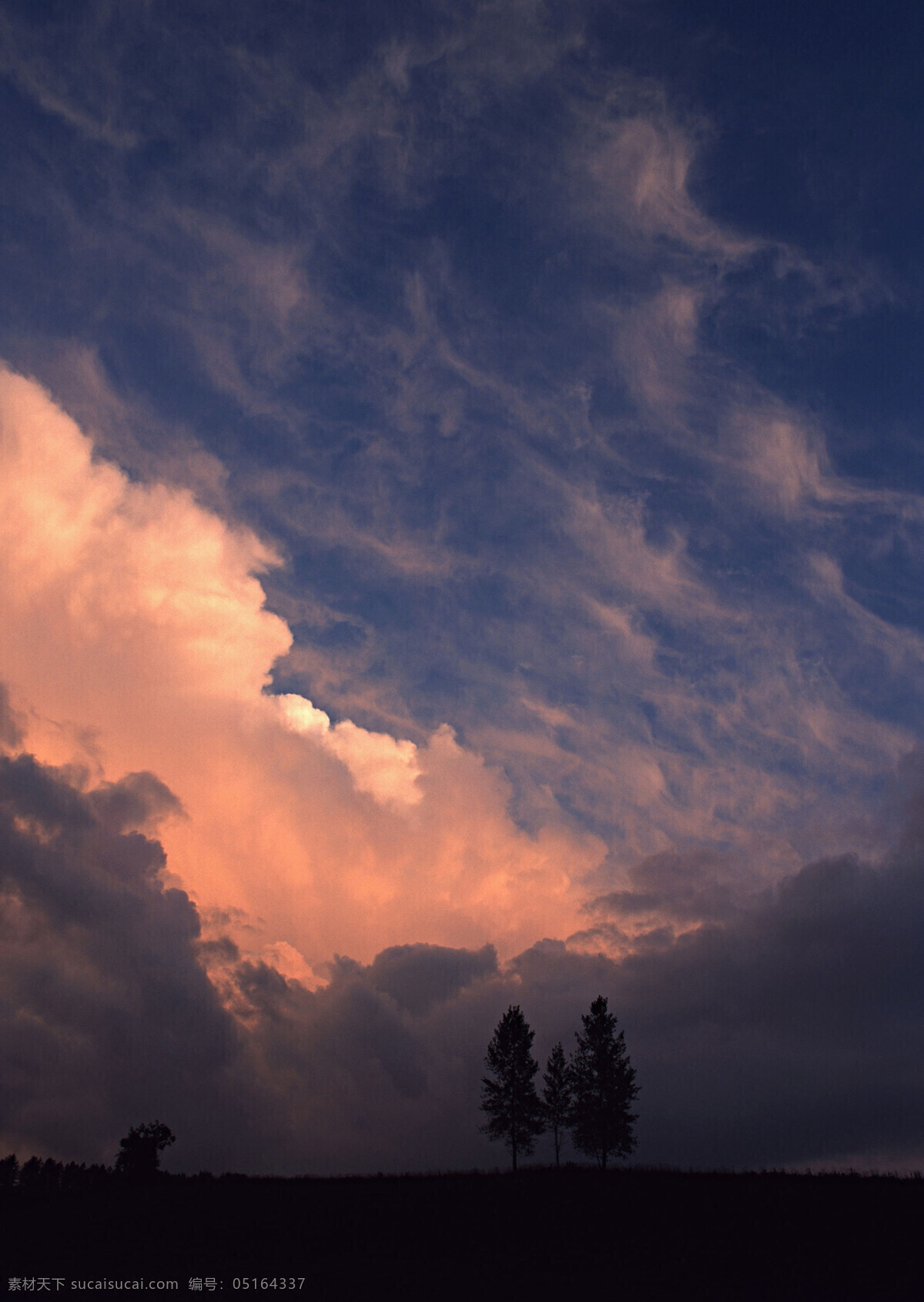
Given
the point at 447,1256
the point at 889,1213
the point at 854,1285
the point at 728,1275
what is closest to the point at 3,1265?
the point at 447,1256

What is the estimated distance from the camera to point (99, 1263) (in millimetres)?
33406

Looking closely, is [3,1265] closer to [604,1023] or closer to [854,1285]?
[854,1285]

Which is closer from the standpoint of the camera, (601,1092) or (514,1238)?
(514,1238)

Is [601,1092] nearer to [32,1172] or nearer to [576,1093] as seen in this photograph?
[576,1093]

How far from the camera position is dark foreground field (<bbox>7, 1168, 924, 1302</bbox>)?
29.2 meters

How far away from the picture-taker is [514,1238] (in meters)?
35.5

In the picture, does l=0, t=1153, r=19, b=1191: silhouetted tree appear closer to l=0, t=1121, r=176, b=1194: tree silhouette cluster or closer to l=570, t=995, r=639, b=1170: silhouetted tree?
l=0, t=1121, r=176, b=1194: tree silhouette cluster

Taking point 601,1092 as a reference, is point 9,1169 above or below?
below

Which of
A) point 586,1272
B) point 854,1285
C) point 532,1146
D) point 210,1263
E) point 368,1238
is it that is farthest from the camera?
point 532,1146

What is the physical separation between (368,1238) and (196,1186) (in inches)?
822

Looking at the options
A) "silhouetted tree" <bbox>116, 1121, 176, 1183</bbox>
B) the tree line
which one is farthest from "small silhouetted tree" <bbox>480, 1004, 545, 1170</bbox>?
"silhouetted tree" <bbox>116, 1121, 176, 1183</bbox>

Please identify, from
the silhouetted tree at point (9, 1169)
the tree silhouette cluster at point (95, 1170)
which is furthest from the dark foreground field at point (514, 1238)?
the silhouetted tree at point (9, 1169)

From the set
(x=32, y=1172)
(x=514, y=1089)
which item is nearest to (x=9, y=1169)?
(x=32, y=1172)

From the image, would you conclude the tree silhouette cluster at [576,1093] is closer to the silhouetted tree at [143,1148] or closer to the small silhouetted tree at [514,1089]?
the small silhouetted tree at [514,1089]
